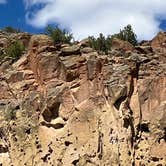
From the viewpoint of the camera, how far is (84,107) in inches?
1656

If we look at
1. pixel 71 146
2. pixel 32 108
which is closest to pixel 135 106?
pixel 71 146

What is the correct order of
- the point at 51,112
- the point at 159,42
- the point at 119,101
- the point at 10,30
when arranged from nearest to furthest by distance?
the point at 119,101
the point at 51,112
the point at 159,42
the point at 10,30

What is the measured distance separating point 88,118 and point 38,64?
720cm

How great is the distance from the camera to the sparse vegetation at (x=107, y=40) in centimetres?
4974

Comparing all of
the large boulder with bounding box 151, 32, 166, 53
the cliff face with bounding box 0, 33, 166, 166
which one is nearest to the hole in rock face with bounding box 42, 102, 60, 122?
the cliff face with bounding box 0, 33, 166, 166

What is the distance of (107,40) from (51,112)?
417 inches

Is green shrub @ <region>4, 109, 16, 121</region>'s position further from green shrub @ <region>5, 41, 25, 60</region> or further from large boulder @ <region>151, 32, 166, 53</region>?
large boulder @ <region>151, 32, 166, 53</region>

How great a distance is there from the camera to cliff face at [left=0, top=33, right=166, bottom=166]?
40.6 m

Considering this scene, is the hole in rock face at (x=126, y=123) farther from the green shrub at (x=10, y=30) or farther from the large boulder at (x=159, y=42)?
the green shrub at (x=10, y=30)

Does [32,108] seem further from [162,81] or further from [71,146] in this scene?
[162,81]

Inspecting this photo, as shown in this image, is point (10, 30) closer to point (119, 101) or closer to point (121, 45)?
point (121, 45)

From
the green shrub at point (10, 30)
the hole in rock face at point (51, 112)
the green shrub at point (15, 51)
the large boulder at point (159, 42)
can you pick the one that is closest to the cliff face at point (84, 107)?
the hole in rock face at point (51, 112)

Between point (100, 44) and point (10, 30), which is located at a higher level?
point (10, 30)

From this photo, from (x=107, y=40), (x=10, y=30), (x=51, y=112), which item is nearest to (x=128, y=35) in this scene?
(x=107, y=40)
